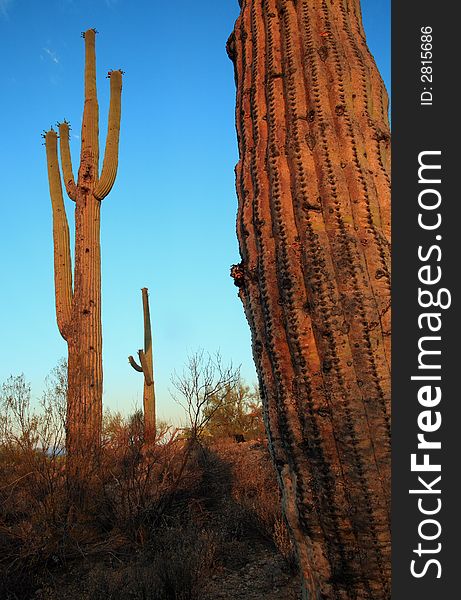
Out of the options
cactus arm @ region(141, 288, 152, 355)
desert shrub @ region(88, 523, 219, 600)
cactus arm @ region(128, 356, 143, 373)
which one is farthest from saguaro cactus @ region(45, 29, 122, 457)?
cactus arm @ region(141, 288, 152, 355)

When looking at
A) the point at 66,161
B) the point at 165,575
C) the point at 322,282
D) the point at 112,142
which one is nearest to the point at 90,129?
the point at 112,142

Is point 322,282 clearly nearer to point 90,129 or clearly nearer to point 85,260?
point 85,260

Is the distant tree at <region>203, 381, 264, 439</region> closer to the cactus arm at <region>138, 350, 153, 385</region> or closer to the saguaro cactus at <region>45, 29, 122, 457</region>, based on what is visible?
the cactus arm at <region>138, 350, 153, 385</region>

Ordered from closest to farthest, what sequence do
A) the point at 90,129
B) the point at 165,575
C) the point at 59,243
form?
the point at 165,575 → the point at 90,129 → the point at 59,243

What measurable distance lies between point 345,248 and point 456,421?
0.83 metres

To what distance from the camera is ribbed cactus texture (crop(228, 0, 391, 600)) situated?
7.15ft

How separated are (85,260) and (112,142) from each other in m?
2.55

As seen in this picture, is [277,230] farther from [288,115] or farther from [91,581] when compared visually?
[91,581]

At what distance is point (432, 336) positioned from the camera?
1967mm

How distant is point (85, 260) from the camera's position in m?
9.68

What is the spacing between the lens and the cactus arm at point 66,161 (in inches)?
408

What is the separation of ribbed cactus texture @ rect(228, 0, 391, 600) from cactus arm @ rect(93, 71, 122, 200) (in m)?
7.71

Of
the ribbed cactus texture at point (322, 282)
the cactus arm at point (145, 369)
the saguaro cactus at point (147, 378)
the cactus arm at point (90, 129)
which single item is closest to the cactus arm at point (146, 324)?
the saguaro cactus at point (147, 378)

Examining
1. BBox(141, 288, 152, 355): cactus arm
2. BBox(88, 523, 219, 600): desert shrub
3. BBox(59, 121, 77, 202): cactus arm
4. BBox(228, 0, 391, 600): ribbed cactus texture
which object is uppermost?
BBox(59, 121, 77, 202): cactus arm
